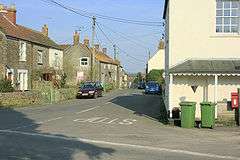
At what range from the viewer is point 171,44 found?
914 inches

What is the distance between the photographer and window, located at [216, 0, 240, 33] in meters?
23.2

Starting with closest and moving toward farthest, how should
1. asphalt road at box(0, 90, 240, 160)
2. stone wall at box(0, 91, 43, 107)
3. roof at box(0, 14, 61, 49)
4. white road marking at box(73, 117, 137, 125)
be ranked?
asphalt road at box(0, 90, 240, 160) → white road marking at box(73, 117, 137, 125) → stone wall at box(0, 91, 43, 107) → roof at box(0, 14, 61, 49)

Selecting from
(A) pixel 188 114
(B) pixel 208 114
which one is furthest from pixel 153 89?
(B) pixel 208 114

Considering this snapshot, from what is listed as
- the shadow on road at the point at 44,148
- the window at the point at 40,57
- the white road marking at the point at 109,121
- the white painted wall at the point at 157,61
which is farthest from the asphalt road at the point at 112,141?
the white painted wall at the point at 157,61

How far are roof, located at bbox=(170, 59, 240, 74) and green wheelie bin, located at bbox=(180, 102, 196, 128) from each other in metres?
1.84

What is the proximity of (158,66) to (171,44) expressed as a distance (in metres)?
81.1

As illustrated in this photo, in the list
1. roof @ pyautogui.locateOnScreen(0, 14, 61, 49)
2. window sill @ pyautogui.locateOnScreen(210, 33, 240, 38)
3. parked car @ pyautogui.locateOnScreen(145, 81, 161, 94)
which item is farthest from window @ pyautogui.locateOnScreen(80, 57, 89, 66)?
window sill @ pyautogui.locateOnScreen(210, 33, 240, 38)

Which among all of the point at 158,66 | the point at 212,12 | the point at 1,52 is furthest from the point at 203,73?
the point at 158,66

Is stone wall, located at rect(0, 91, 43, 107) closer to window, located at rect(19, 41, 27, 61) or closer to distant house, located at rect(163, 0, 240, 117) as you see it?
window, located at rect(19, 41, 27, 61)

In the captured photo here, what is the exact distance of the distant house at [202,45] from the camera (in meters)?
23.0

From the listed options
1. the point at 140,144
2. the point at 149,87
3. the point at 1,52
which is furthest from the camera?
the point at 149,87

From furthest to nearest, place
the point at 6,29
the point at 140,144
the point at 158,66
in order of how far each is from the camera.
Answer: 1. the point at 158,66
2. the point at 6,29
3. the point at 140,144

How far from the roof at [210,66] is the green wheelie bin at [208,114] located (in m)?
1.85

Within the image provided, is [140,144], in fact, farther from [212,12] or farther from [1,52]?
[1,52]
